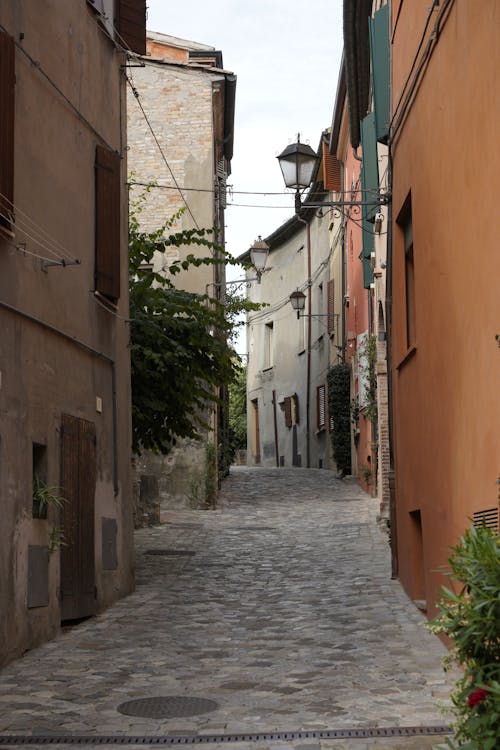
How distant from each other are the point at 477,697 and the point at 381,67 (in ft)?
35.3

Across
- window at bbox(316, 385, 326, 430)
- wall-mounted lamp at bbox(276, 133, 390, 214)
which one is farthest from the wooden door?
window at bbox(316, 385, 326, 430)

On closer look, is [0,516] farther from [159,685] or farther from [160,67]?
[160,67]

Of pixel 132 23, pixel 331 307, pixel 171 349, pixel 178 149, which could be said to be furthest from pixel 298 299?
pixel 132 23

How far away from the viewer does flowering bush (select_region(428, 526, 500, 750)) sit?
3883 mm

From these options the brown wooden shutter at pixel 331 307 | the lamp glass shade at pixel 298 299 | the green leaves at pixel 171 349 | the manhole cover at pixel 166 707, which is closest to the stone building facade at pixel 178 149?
the lamp glass shade at pixel 298 299

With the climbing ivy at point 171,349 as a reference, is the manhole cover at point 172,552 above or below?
below

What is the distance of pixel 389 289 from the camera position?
1261 cm

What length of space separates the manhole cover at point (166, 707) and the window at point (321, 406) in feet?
80.7

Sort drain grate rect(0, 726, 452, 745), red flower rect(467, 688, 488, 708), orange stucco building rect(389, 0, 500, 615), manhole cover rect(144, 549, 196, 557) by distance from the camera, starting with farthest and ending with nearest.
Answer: manhole cover rect(144, 549, 196, 557) → orange stucco building rect(389, 0, 500, 615) → drain grate rect(0, 726, 452, 745) → red flower rect(467, 688, 488, 708)

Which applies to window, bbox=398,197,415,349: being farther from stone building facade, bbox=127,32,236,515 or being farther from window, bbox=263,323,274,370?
window, bbox=263,323,274,370

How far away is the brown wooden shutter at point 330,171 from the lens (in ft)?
97.0

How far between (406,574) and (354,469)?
15010 mm

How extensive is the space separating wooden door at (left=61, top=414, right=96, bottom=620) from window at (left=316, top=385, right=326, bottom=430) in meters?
20.8

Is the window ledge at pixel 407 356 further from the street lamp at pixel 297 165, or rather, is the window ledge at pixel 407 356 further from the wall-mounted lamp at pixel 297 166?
the street lamp at pixel 297 165
